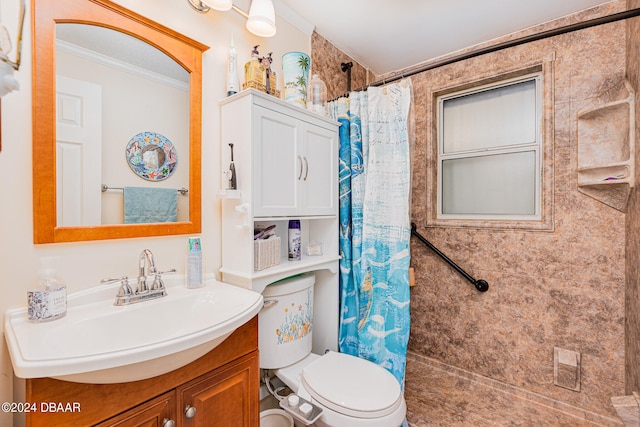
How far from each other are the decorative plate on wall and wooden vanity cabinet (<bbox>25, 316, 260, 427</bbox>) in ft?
2.41

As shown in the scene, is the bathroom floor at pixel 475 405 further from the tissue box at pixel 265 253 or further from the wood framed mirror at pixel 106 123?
the wood framed mirror at pixel 106 123

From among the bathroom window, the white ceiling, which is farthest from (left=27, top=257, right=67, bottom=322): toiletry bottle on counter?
the bathroom window

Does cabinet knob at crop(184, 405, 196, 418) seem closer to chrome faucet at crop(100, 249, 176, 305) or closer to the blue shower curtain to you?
chrome faucet at crop(100, 249, 176, 305)

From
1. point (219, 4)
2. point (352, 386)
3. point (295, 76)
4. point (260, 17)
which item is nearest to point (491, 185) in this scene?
point (295, 76)

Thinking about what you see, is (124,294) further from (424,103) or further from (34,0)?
(424,103)

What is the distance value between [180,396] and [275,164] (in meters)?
0.96

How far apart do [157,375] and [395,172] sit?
1.35m

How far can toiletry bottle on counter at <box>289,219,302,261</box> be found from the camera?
1609 millimetres

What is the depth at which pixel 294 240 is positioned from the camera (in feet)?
5.29

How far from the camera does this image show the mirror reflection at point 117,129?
3.28ft

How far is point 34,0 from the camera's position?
3.05ft

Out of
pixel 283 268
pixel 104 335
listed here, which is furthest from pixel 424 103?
pixel 104 335

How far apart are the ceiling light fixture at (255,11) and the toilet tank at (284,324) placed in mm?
1288

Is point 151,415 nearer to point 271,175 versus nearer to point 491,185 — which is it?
point 271,175
